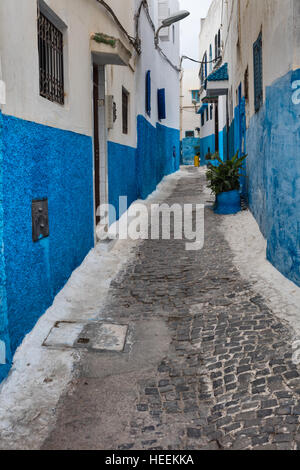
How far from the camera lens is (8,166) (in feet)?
12.0

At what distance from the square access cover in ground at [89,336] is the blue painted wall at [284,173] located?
199 centimetres

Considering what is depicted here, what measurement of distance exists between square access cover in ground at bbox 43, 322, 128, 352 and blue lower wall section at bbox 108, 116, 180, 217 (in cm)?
404

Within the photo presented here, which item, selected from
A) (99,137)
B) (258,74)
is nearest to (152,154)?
(99,137)

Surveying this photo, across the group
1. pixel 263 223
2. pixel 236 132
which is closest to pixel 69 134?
pixel 263 223

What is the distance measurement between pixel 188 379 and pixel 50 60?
3.77m

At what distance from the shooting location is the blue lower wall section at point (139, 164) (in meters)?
8.56

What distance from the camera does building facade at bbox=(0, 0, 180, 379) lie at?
3.69 metres

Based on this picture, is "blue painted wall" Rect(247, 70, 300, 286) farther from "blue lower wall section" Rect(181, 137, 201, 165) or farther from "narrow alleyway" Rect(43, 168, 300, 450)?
"blue lower wall section" Rect(181, 137, 201, 165)

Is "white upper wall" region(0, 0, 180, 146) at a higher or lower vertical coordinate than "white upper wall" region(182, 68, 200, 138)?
lower

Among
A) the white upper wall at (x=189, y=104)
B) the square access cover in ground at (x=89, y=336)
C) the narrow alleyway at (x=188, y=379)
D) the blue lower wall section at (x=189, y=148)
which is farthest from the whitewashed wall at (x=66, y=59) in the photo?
the white upper wall at (x=189, y=104)

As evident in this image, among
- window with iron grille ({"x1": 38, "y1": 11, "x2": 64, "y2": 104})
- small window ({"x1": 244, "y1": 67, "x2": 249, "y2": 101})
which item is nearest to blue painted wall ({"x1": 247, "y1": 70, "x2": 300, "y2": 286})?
window with iron grille ({"x1": 38, "y1": 11, "x2": 64, "y2": 104})

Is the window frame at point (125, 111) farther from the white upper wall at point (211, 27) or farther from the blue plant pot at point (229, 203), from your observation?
the white upper wall at point (211, 27)

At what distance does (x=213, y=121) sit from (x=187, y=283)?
23249 mm
